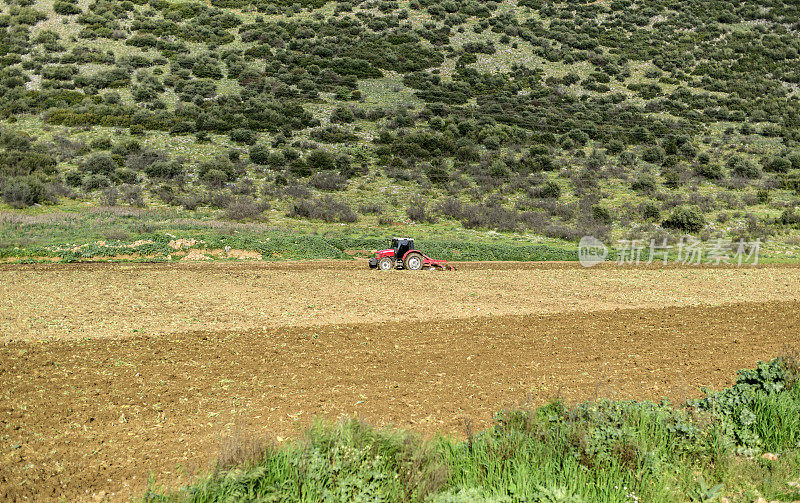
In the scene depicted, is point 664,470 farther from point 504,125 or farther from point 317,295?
point 504,125

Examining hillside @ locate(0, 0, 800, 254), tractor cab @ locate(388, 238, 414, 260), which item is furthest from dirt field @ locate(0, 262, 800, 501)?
hillside @ locate(0, 0, 800, 254)

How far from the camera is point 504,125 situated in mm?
58500

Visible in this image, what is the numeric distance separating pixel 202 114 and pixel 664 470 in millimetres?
53221

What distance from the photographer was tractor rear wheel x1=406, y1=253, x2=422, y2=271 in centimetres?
2095

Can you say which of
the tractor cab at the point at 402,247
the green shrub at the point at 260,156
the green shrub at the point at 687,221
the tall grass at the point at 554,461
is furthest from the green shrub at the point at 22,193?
the green shrub at the point at 687,221

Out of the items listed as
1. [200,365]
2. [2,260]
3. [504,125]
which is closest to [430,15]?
[504,125]

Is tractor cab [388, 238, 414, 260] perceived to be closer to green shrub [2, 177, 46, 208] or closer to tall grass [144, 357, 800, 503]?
tall grass [144, 357, 800, 503]

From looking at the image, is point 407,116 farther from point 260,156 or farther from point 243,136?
point 260,156

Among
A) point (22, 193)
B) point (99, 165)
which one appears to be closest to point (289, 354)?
point (22, 193)

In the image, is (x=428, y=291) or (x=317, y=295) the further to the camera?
(x=428, y=291)

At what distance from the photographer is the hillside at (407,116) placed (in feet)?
126

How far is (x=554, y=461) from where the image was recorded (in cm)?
586

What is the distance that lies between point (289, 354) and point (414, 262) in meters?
11.2

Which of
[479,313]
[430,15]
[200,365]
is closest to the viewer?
[200,365]
